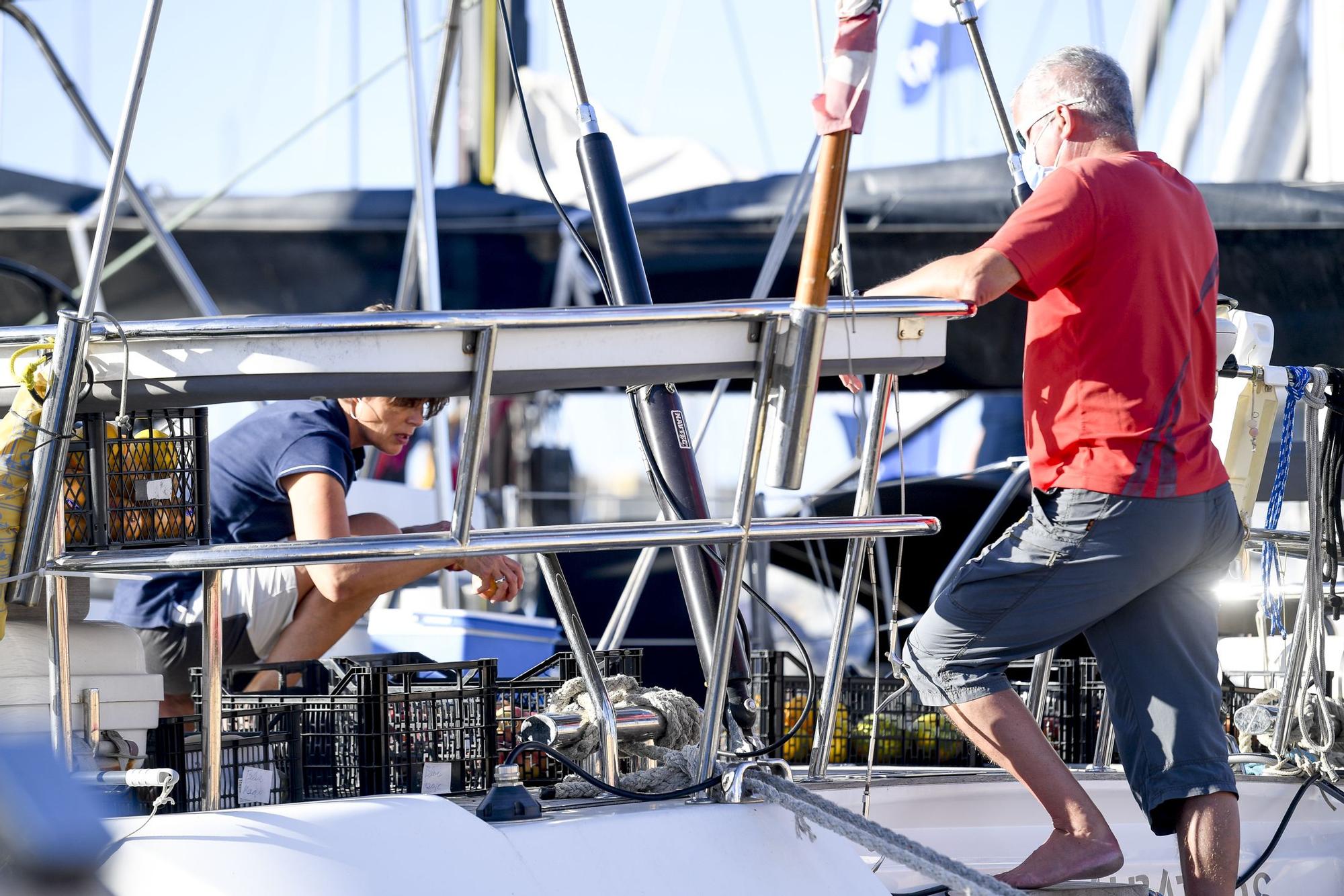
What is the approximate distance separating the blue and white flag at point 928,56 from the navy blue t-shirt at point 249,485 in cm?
Result: 174

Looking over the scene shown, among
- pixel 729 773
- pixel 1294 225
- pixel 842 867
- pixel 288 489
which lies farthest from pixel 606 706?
pixel 1294 225

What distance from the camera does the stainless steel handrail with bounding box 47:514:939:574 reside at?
5.20 ft

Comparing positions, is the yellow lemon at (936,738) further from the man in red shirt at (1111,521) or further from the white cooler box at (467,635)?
the man in red shirt at (1111,521)

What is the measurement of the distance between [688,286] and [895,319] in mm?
3545

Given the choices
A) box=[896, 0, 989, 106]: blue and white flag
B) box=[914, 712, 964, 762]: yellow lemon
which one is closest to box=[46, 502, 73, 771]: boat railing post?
box=[914, 712, 964, 762]: yellow lemon

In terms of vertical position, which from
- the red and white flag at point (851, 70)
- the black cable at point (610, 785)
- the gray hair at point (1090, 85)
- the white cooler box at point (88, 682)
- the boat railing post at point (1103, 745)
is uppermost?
the gray hair at point (1090, 85)

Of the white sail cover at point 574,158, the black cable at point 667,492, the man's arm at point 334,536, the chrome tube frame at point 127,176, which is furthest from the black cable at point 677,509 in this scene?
the white sail cover at point 574,158

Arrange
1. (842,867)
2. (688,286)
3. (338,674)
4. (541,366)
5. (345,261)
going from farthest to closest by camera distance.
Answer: (345,261) → (688,286) → (338,674) → (842,867) → (541,366)

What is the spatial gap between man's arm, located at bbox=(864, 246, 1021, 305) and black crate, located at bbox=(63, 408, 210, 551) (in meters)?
0.92

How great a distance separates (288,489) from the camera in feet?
9.64

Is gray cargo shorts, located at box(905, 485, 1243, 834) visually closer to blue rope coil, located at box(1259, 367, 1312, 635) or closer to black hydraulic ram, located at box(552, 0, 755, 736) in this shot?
black hydraulic ram, located at box(552, 0, 755, 736)

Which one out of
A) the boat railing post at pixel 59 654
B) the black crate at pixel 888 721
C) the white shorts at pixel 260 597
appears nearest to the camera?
the boat railing post at pixel 59 654

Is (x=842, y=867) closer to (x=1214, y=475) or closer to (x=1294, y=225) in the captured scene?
(x=1214, y=475)

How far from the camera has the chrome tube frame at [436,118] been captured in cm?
534
